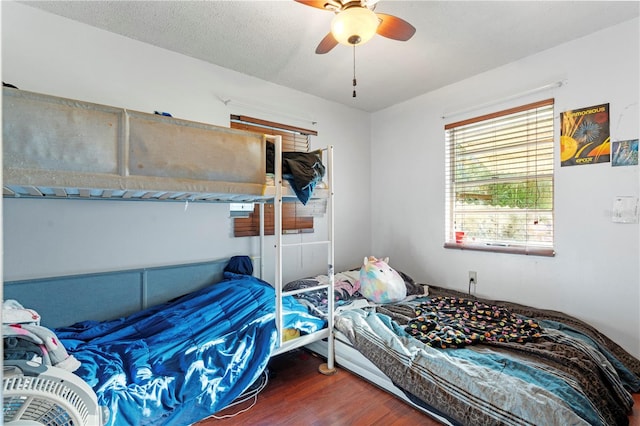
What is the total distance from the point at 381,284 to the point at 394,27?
198 cm

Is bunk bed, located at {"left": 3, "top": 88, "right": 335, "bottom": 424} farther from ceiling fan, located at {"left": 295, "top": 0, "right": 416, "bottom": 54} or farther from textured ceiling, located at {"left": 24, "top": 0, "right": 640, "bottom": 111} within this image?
→ textured ceiling, located at {"left": 24, "top": 0, "right": 640, "bottom": 111}

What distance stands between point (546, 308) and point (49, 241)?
12.4ft

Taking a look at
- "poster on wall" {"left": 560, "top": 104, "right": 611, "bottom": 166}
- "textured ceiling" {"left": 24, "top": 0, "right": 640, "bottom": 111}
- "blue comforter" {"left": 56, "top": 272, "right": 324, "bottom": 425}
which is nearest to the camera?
"blue comforter" {"left": 56, "top": 272, "right": 324, "bottom": 425}

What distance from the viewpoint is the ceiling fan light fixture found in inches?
66.2

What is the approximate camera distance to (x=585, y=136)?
2.44 metres

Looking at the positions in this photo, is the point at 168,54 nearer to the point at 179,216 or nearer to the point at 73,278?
the point at 179,216

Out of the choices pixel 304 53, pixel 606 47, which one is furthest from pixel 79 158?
pixel 606 47

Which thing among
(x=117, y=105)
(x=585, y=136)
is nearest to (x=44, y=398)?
(x=117, y=105)

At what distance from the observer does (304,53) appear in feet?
8.74

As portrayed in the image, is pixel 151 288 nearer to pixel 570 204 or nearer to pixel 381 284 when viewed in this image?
pixel 381 284

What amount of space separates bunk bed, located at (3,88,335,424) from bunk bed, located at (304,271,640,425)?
1.34 ft

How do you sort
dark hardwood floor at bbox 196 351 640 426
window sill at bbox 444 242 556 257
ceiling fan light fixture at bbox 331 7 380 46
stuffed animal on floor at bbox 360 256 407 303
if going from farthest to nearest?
stuffed animal on floor at bbox 360 256 407 303 → window sill at bbox 444 242 556 257 → dark hardwood floor at bbox 196 351 640 426 → ceiling fan light fixture at bbox 331 7 380 46

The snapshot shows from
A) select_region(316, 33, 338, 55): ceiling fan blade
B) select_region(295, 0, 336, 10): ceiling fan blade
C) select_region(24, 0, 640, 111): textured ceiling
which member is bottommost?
select_region(316, 33, 338, 55): ceiling fan blade

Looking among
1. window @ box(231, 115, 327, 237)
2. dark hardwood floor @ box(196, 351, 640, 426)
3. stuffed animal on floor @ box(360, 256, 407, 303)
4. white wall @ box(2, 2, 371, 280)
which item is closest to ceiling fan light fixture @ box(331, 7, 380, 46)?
window @ box(231, 115, 327, 237)
